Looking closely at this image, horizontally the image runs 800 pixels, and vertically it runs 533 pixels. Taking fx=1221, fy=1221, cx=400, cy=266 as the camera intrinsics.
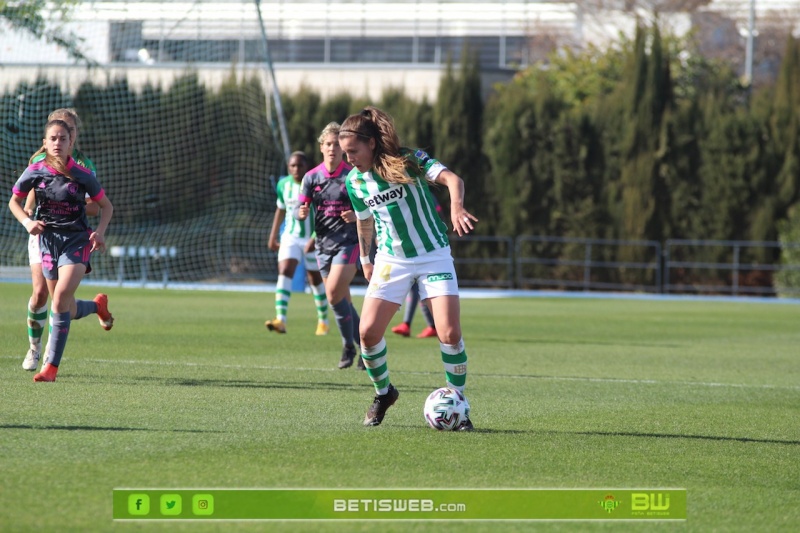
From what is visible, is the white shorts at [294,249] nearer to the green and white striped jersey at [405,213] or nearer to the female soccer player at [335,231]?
the female soccer player at [335,231]

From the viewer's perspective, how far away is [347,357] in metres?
11.4

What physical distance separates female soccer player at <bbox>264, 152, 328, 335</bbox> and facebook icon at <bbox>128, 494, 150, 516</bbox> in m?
9.20

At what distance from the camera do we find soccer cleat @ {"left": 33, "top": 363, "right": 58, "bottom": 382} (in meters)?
9.04

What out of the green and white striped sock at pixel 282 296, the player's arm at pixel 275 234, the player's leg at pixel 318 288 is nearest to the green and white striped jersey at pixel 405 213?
the player's leg at pixel 318 288

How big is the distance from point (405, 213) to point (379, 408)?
121 cm

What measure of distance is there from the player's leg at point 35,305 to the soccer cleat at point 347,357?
2782mm

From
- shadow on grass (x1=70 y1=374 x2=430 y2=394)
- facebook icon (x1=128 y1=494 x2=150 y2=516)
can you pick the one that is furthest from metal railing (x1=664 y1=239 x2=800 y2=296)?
facebook icon (x1=128 y1=494 x2=150 y2=516)

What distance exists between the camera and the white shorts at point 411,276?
290 inches

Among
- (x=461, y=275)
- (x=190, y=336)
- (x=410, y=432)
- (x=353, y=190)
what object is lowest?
(x=461, y=275)

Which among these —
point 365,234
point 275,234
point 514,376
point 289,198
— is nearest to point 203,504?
point 365,234

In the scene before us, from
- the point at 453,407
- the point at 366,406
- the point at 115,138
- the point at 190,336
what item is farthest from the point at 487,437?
the point at 115,138

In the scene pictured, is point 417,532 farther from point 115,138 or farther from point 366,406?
point 115,138

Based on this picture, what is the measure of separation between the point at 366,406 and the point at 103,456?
2.74 metres

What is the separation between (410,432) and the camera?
7270 millimetres
